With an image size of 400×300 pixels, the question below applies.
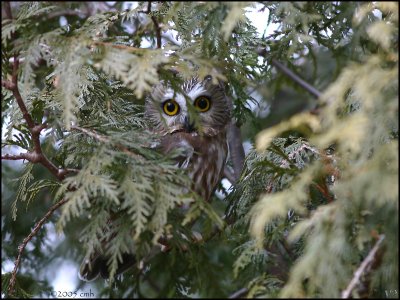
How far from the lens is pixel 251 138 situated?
15.5ft

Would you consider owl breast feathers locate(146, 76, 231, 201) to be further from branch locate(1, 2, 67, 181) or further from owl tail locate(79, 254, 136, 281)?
branch locate(1, 2, 67, 181)

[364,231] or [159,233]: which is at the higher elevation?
[364,231]

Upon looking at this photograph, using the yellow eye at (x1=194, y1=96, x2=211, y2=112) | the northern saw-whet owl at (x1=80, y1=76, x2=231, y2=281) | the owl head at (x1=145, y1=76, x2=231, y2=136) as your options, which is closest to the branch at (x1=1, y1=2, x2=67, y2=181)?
the northern saw-whet owl at (x1=80, y1=76, x2=231, y2=281)

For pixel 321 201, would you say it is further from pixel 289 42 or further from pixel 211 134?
pixel 211 134

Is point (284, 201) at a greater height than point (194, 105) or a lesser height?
greater

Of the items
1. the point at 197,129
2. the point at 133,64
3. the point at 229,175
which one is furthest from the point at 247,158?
the point at 229,175

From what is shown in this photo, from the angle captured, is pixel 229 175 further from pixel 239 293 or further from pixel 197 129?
pixel 239 293

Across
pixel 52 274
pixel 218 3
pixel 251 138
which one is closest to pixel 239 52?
pixel 218 3

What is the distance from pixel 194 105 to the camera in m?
4.23

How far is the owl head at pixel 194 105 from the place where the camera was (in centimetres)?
414

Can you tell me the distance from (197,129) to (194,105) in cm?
25

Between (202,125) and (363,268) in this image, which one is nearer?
(363,268)

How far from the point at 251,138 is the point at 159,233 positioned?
8.00 ft

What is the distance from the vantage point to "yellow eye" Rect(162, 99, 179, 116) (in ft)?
13.7
